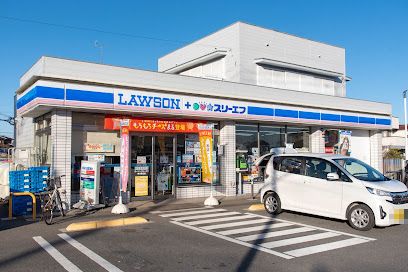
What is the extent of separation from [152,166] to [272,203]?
5.13 m

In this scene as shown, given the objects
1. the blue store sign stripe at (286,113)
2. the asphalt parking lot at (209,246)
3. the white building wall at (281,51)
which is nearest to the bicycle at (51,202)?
the asphalt parking lot at (209,246)

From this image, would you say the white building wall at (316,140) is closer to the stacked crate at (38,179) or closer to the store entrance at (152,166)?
the store entrance at (152,166)

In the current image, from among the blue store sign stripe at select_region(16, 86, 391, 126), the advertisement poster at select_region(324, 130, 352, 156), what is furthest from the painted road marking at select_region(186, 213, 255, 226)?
the advertisement poster at select_region(324, 130, 352, 156)

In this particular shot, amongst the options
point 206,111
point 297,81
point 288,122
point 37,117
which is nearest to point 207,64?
point 297,81

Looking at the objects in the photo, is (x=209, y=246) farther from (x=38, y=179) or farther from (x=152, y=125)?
(x=152, y=125)

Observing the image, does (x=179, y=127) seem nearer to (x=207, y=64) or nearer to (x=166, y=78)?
(x=166, y=78)

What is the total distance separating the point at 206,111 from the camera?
15.5 metres

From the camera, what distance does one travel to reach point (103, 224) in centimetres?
998

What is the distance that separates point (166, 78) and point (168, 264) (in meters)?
9.23

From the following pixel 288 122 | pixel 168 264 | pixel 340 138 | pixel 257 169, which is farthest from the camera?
pixel 340 138

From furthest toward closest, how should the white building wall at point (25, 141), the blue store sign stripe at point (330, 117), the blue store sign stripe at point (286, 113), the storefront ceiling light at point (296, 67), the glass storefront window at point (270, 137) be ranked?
the storefront ceiling light at point (296, 67) < the blue store sign stripe at point (330, 117) < the glass storefront window at point (270, 137) < the blue store sign stripe at point (286, 113) < the white building wall at point (25, 141)

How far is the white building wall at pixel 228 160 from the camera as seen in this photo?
1651 cm

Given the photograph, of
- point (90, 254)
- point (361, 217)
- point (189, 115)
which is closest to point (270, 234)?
point (361, 217)

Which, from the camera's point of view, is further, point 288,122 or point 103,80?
point 288,122
